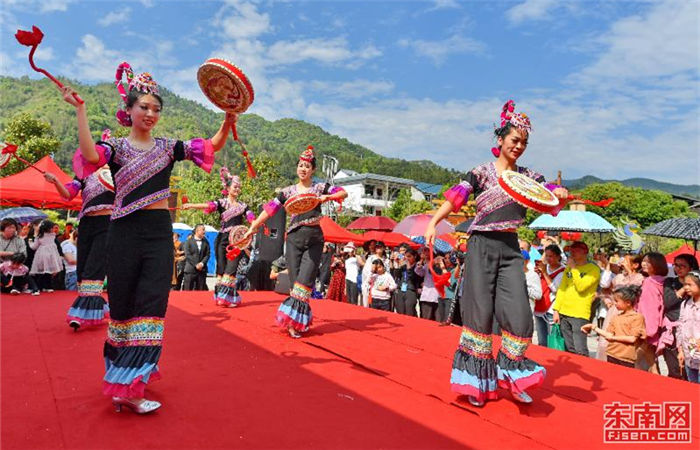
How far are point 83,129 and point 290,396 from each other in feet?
6.84

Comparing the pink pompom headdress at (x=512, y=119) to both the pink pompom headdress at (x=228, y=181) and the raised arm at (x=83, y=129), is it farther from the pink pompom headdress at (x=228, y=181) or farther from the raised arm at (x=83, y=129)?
the pink pompom headdress at (x=228, y=181)

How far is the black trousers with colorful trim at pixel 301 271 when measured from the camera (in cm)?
500

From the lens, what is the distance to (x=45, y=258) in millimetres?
7633

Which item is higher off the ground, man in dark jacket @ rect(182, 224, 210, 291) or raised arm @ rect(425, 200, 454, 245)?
raised arm @ rect(425, 200, 454, 245)

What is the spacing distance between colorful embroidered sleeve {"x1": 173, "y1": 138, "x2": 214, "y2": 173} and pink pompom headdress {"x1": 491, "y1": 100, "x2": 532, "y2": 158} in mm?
2164

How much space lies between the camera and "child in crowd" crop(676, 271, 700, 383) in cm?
434

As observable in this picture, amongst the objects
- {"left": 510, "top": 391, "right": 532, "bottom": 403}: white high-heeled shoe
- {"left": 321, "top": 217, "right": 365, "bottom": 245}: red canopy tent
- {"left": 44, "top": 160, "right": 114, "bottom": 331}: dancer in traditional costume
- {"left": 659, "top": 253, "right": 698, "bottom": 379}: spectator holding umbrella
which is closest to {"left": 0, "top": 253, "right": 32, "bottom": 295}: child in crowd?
{"left": 44, "top": 160, "right": 114, "bottom": 331}: dancer in traditional costume

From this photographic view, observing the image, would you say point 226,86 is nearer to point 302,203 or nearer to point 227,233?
point 302,203

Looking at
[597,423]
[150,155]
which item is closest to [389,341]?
[597,423]

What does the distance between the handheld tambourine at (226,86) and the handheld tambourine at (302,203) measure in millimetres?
1880

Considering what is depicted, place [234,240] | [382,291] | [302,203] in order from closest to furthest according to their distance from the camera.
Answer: [302,203] < [234,240] < [382,291]

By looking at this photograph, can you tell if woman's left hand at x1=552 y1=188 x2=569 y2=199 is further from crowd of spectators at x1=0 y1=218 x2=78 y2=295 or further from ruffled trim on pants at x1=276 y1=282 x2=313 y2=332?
crowd of spectators at x1=0 y1=218 x2=78 y2=295

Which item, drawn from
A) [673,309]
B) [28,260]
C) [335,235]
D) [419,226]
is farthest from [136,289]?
[335,235]

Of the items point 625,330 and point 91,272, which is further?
point 91,272
